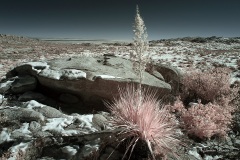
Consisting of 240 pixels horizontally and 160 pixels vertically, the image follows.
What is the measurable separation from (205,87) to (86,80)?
3.55m

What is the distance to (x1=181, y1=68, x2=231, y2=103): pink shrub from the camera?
24.9ft

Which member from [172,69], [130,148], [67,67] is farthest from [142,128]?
[172,69]

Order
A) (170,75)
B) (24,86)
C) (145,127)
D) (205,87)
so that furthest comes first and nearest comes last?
(170,75) < (205,87) < (24,86) < (145,127)

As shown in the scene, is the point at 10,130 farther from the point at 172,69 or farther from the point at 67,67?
the point at 172,69

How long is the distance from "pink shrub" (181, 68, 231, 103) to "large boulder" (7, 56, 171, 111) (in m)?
1.39

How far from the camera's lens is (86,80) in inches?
251

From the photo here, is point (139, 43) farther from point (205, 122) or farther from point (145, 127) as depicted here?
point (205, 122)

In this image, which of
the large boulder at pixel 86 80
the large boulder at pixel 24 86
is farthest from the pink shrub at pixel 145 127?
the large boulder at pixel 24 86

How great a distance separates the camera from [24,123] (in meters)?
5.12

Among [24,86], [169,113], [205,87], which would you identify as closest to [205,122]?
[169,113]

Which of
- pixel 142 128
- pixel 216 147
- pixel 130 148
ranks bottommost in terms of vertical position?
pixel 216 147

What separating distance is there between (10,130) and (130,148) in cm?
225

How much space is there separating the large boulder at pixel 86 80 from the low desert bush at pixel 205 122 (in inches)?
43.0

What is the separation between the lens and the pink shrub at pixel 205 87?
24.9 feet
